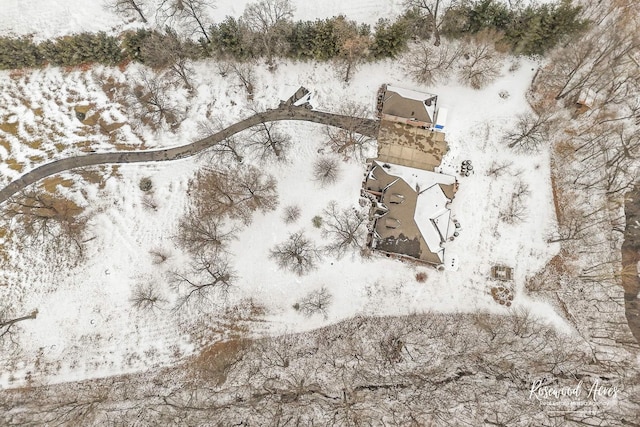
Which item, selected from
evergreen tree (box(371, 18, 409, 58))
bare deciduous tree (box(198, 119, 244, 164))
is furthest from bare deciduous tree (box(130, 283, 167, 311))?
evergreen tree (box(371, 18, 409, 58))

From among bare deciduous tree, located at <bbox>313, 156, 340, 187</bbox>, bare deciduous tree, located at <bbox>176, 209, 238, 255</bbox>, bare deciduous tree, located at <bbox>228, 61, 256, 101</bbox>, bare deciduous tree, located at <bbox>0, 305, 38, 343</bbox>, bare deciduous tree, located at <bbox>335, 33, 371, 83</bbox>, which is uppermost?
bare deciduous tree, located at <bbox>335, 33, 371, 83</bbox>

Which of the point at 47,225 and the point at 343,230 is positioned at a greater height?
the point at 343,230

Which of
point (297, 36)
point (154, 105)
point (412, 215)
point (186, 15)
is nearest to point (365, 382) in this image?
point (412, 215)

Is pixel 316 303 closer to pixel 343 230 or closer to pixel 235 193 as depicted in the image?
pixel 343 230

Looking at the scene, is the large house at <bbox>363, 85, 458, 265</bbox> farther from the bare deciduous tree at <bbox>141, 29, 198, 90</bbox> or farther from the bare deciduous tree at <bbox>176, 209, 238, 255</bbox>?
the bare deciduous tree at <bbox>141, 29, 198, 90</bbox>

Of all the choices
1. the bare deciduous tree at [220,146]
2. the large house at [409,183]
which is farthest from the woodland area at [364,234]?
the large house at [409,183]

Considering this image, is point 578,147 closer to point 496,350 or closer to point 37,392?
point 496,350
